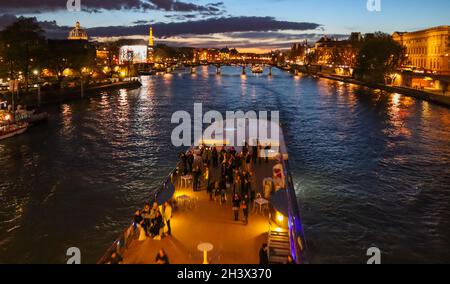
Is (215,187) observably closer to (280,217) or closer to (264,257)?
(280,217)

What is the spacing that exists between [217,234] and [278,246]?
211cm

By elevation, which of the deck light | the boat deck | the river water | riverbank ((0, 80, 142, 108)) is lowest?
the river water

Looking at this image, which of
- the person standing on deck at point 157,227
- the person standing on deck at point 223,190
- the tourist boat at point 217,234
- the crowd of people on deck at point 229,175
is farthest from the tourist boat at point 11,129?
the person standing on deck at point 157,227

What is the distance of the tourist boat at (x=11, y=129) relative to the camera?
39.9m

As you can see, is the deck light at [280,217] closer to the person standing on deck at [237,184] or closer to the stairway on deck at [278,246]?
the stairway on deck at [278,246]

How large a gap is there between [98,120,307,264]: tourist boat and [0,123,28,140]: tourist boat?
28.6 meters

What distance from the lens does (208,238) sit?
1325cm

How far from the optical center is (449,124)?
48.6 meters

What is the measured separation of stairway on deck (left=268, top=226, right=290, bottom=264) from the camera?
38.9 ft

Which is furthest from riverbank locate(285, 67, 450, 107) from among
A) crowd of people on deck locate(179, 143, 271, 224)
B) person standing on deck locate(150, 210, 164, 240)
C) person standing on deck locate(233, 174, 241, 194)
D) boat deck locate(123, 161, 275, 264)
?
person standing on deck locate(150, 210, 164, 240)

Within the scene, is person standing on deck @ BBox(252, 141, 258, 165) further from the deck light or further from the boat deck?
the deck light

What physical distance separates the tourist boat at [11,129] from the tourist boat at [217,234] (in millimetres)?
28559
